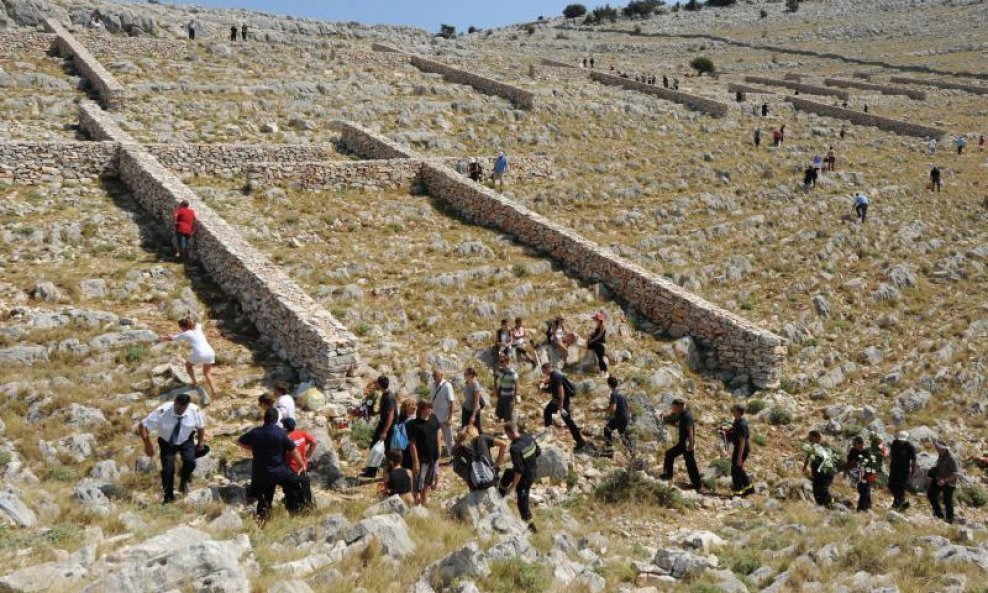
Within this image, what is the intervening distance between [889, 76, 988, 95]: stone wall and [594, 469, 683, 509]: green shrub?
258ft

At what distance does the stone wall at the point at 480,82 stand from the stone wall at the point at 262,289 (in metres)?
24.8

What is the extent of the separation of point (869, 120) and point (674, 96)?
15083 mm

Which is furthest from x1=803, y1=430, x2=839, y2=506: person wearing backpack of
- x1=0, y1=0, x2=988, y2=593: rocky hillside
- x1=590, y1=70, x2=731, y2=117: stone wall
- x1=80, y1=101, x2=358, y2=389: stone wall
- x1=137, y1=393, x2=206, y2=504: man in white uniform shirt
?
x1=590, y1=70, x2=731, y2=117: stone wall

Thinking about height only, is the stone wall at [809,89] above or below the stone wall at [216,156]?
above

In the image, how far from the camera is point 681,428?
1280 centimetres

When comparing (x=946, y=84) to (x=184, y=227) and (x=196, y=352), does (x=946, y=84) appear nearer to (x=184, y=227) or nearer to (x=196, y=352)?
(x=184, y=227)

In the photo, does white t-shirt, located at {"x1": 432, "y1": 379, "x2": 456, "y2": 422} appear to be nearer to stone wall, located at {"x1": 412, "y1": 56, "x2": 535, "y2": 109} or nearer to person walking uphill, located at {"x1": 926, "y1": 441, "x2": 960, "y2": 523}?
person walking uphill, located at {"x1": 926, "y1": 441, "x2": 960, "y2": 523}

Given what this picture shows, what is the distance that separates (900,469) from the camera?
42.9 ft

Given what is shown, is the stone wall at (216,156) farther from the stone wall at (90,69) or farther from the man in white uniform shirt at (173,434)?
the man in white uniform shirt at (173,434)

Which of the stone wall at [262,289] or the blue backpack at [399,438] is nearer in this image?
the blue backpack at [399,438]

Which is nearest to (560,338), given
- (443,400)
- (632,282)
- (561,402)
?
(561,402)

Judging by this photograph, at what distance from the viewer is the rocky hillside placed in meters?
8.66

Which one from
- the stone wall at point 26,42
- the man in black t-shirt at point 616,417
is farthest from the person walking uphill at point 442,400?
the stone wall at point 26,42

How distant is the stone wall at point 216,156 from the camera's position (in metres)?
25.1
